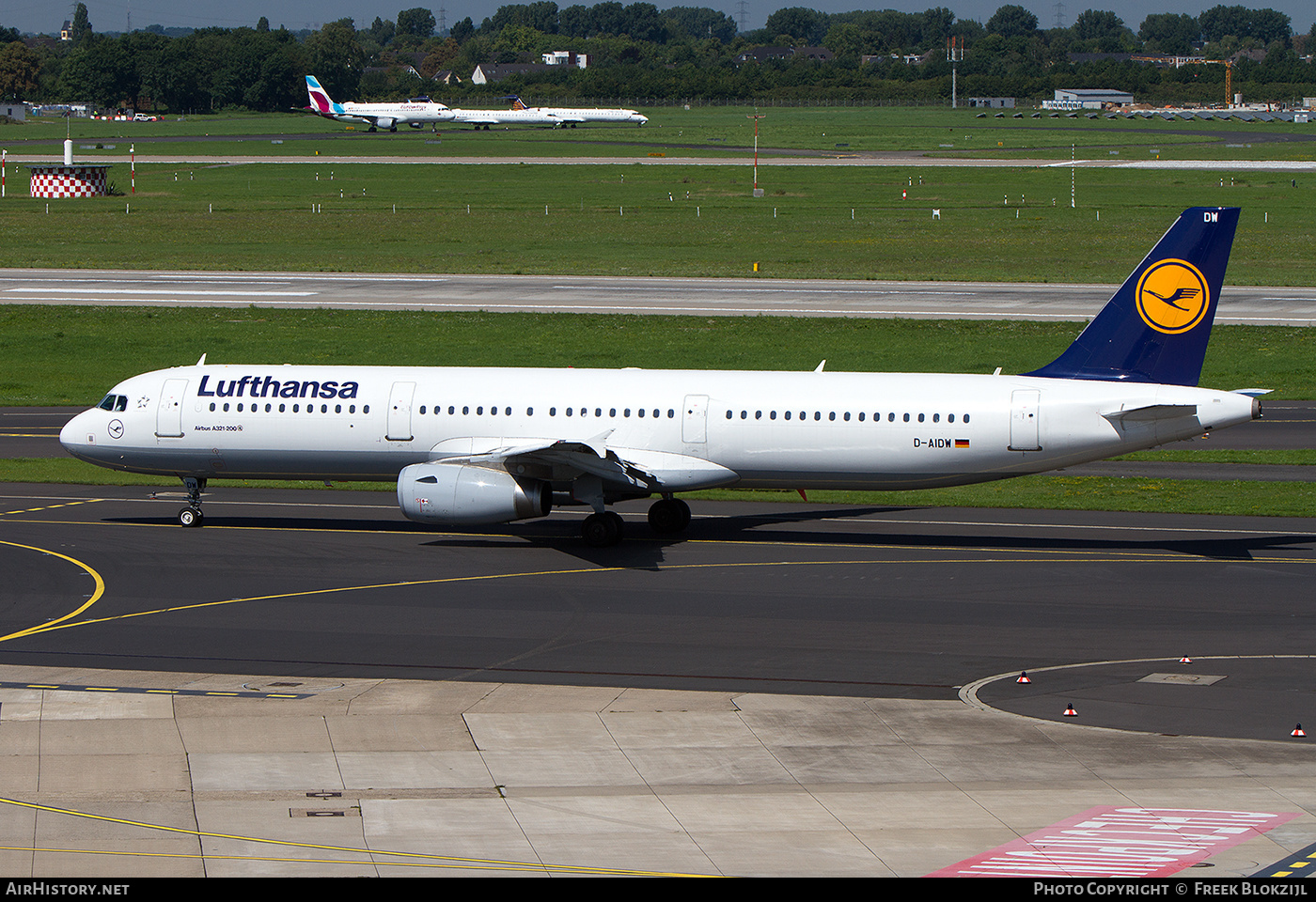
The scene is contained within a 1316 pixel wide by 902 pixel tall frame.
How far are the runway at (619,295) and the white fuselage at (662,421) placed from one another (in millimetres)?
36482

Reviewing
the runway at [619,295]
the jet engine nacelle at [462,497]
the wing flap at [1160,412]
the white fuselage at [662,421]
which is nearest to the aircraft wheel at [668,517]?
the white fuselage at [662,421]

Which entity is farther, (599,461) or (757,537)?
(757,537)

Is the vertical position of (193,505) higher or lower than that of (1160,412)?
lower

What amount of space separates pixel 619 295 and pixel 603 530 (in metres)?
45.3

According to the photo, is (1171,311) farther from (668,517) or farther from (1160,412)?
(668,517)

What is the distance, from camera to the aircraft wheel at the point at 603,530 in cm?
3794

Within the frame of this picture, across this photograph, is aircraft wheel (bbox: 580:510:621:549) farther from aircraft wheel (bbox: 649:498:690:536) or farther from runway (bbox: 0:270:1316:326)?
runway (bbox: 0:270:1316:326)

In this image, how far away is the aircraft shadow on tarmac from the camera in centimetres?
3744

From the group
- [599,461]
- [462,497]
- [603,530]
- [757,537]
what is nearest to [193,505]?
[462,497]

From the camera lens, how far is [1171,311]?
36.9m

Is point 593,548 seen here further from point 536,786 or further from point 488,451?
point 536,786

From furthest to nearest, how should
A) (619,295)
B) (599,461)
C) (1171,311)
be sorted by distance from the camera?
(619,295) → (1171,311) → (599,461)

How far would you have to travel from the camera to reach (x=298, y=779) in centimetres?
2173
